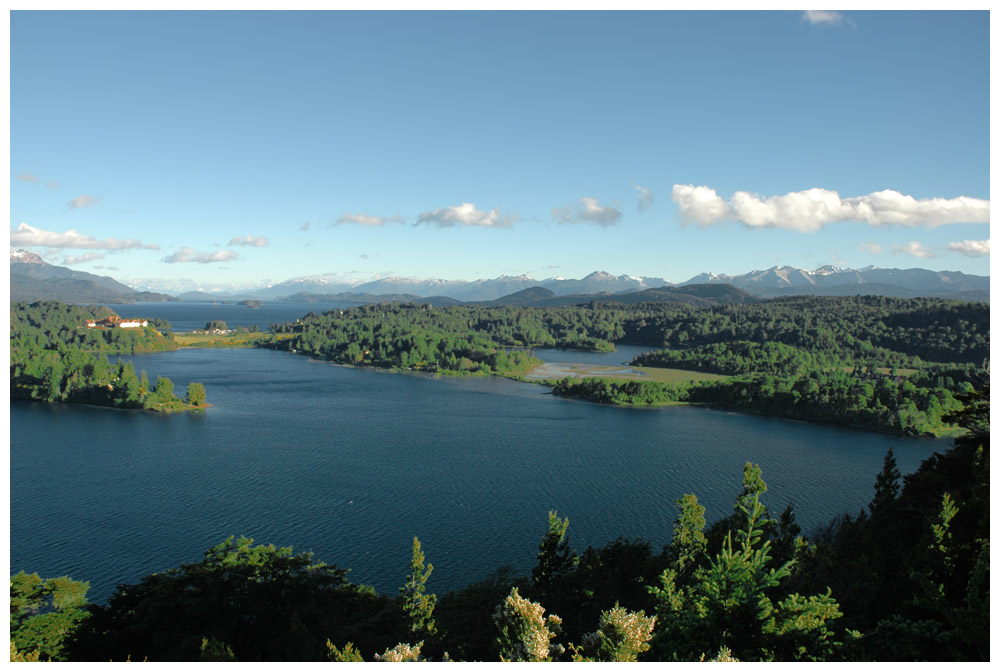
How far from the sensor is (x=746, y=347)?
6419 centimetres

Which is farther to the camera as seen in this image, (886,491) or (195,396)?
(195,396)

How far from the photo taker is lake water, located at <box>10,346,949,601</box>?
58.6ft

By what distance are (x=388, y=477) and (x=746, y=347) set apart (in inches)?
1945

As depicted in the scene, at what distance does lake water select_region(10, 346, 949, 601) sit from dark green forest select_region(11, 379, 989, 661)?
3434 millimetres

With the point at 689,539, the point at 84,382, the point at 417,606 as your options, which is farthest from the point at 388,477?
the point at 84,382

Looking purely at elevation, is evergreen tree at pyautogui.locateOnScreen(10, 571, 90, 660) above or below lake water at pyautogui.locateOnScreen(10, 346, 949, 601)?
above

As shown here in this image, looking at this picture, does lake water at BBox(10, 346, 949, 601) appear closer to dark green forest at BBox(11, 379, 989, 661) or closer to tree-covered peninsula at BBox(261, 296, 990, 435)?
tree-covered peninsula at BBox(261, 296, 990, 435)

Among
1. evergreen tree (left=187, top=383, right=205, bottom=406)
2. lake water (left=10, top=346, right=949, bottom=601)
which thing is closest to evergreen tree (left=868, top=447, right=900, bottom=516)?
lake water (left=10, top=346, right=949, bottom=601)

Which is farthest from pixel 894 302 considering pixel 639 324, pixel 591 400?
pixel 591 400

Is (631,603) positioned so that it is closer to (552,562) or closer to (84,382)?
(552,562)

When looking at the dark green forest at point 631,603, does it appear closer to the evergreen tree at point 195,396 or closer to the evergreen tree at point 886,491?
the evergreen tree at point 886,491

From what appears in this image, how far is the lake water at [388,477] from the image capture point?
58.6 ft

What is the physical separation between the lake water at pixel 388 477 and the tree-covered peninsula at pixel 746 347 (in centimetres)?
329

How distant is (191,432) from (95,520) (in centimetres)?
1318
